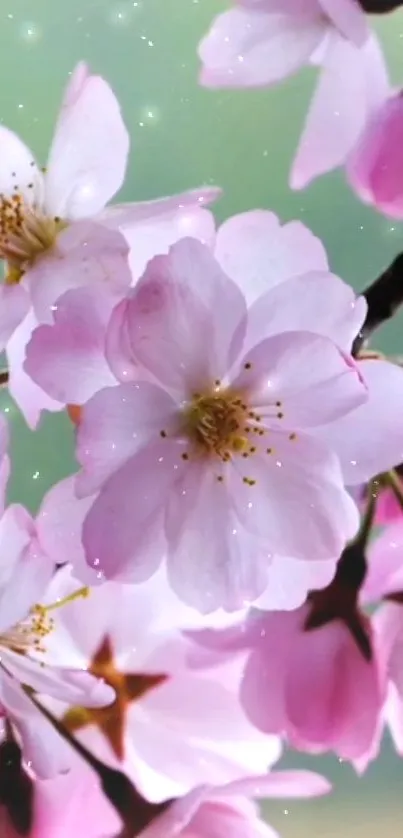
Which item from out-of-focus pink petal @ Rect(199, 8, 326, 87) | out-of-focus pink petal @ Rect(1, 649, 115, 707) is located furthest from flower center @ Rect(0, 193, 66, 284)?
Result: out-of-focus pink petal @ Rect(1, 649, 115, 707)

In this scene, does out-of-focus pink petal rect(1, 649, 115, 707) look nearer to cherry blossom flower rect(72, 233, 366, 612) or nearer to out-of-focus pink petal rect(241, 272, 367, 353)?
cherry blossom flower rect(72, 233, 366, 612)

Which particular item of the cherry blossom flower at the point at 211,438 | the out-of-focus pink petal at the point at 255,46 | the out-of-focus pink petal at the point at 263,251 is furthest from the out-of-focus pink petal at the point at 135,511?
the out-of-focus pink petal at the point at 255,46

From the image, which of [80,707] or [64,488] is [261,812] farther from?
[64,488]

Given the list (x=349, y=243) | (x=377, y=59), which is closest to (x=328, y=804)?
(x=349, y=243)

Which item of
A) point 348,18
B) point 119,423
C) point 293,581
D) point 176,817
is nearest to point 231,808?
point 176,817

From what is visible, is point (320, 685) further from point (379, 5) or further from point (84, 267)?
point (379, 5)
